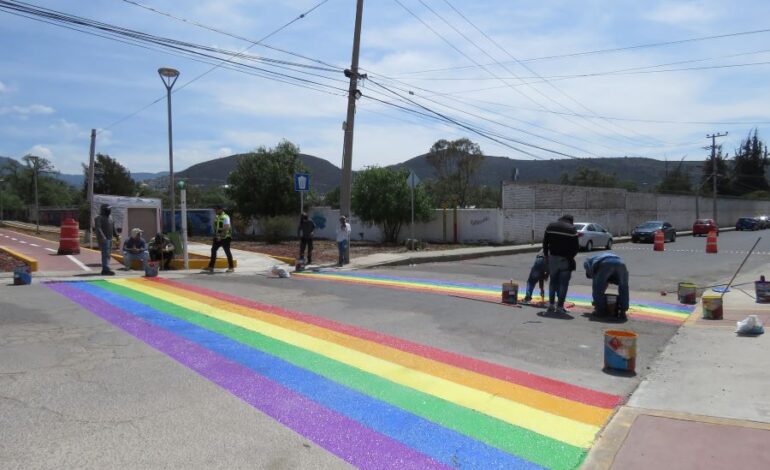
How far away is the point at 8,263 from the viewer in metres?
15.9

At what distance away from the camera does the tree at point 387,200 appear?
90.3ft

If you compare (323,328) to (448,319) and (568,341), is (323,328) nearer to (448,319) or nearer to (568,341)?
(448,319)

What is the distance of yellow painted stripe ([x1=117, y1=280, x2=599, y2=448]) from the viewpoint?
4520mm

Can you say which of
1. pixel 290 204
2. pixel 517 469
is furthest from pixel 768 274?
pixel 290 204

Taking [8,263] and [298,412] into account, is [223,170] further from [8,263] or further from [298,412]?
[298,412]

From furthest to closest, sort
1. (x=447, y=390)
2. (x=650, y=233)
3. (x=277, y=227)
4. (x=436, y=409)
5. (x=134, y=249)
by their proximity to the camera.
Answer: (x=650, y=233) → (x=277, y=227) → (x=134, y=249) → (x=447, y=390) → (x=436, y=409)

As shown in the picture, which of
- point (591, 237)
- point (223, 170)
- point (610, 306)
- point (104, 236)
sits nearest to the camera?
point (610, 306)

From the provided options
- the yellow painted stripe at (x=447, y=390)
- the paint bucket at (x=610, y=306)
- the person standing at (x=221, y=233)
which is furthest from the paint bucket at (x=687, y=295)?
the person standing at (x=221, y=233)

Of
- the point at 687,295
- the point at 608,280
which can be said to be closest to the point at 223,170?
the point at 687,295

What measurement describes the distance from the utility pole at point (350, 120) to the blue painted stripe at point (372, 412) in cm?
1138

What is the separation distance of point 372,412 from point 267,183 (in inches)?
1094

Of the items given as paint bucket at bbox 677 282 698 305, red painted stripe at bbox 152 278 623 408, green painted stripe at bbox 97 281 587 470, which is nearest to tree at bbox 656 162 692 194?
paint bucket at bbox 677 282 698 305

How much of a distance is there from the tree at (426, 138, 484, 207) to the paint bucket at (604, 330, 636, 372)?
5132cm

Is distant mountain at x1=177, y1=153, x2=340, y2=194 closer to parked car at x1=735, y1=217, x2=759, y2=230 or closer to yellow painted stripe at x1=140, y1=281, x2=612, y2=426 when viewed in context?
parked car at x1=735, y1=217, x2=759, y2=230
